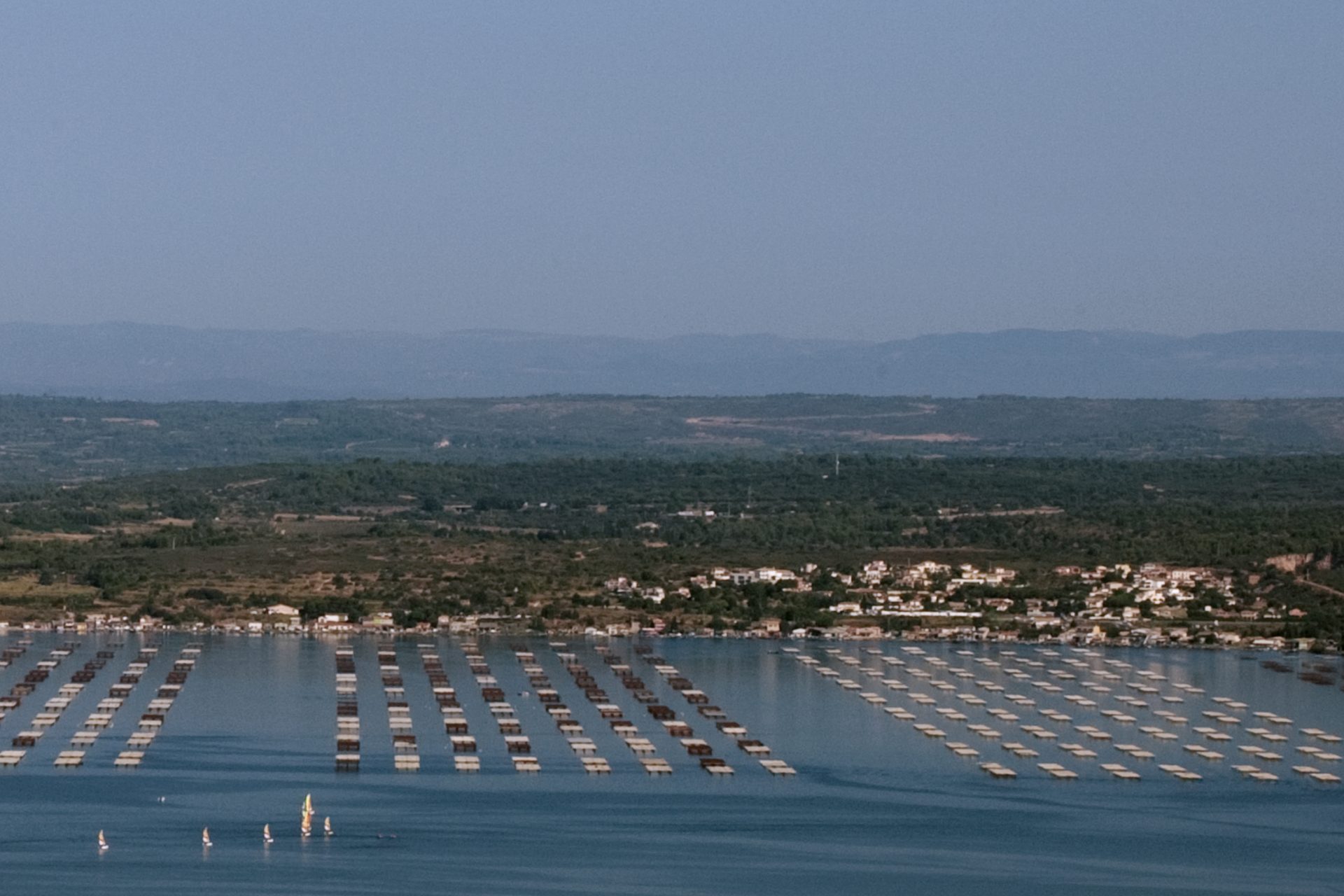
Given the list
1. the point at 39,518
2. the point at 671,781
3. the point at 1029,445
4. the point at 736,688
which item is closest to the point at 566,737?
the point at 671,781

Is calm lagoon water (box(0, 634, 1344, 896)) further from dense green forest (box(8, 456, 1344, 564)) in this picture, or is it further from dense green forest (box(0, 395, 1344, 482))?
dense green forest (box(0, 395, 1344, 482))

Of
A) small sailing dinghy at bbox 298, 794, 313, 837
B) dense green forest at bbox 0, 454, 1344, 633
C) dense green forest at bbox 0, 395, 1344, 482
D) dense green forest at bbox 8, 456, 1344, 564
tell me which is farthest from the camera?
dense green forest at bbox 0, 395, 1344, 482

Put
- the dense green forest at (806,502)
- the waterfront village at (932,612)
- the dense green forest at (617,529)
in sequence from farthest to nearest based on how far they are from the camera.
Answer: the dense green forest at (806,502), the dense green forest at (617,529), the waterfront village at (932,612)

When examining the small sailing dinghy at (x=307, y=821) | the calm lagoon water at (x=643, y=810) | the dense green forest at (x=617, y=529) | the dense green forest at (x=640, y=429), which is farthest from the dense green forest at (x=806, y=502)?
the small sailing dinghy at (x=307, y=821)

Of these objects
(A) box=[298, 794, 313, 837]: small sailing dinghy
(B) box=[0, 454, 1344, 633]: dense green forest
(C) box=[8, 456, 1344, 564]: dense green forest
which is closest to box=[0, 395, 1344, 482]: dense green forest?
(C) box=[8, 456, 1344, 564]: dense green forest

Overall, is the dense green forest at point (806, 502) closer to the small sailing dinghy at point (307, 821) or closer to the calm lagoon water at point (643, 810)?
the calm lagoon water at point (643, 810)
